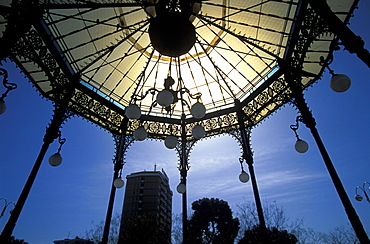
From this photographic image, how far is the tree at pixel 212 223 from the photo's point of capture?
67.8ft

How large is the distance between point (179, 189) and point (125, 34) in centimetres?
722

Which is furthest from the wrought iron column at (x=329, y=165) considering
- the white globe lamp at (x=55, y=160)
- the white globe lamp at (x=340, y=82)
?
the white globe lamp at (x=55, y=160)

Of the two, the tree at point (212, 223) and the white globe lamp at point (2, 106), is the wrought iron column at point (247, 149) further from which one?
the tree at point (212, 223)

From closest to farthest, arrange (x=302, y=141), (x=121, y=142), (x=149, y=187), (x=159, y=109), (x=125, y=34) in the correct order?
1. (x=302, y=141)
2. (x=125, y=34)
3. (x=121, y=142)
4. (x=159, y=109)
5. (x=149, y=187)

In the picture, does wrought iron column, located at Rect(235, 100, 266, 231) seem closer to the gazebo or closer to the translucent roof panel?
the gazebo

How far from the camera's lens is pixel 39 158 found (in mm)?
6676

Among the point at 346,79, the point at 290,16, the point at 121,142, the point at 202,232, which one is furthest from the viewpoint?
the point at 202,232

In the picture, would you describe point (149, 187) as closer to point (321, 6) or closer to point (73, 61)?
point (73, 61)

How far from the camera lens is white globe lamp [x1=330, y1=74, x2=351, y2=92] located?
3688mm

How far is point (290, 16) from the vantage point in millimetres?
7668

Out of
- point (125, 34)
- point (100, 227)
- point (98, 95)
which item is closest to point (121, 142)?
point (98, 95)

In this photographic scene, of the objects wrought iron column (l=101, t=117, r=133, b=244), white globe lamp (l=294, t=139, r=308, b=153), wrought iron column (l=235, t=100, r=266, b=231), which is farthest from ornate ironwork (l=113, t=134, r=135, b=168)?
white globe lamp (l=294, t=139, r=308, b=153)

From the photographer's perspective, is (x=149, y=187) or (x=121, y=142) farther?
(x=149, y=187)

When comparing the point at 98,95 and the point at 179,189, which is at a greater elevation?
the point at 98,95
